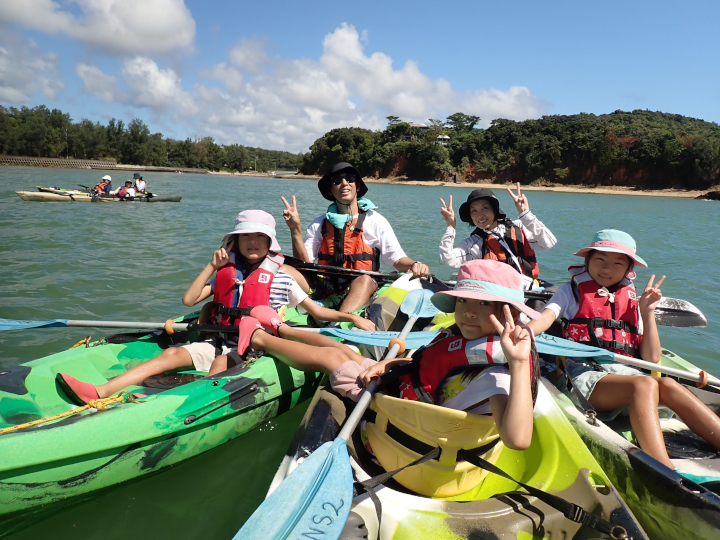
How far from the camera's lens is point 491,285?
1822 mm

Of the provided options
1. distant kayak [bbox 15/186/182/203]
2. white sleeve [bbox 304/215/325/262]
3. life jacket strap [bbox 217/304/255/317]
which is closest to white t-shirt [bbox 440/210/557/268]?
white sleeve [bbox 304/215/325/262]

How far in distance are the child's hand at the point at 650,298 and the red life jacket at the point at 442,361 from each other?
1480 millimetres

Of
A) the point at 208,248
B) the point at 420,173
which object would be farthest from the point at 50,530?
the point at 420,173

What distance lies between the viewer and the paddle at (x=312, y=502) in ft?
5.15

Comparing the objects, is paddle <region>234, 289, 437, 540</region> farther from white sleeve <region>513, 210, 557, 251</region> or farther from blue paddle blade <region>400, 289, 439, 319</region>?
white sleeve <region>513, 210, 557, 251</region>

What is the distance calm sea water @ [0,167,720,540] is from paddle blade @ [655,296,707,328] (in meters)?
1.37

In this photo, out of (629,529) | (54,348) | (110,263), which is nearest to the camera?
(629,529)

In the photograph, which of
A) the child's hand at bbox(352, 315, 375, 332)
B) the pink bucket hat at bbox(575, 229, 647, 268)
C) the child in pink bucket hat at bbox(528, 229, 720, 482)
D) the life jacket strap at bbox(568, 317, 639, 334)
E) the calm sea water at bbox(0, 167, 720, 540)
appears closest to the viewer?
the calm sea water at bbox(0, 167, 720, 540)

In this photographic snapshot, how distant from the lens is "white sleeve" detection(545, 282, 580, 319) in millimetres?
3188

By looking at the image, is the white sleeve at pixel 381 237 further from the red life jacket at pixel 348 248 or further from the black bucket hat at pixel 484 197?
the black bucket hat at pixel 484 197

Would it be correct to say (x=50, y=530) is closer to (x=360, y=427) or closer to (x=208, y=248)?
(x=360, y=427)

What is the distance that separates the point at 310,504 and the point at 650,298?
2311 millimetres

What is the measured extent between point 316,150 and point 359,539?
69.9 metres

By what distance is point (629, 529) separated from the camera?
5.44 feet
